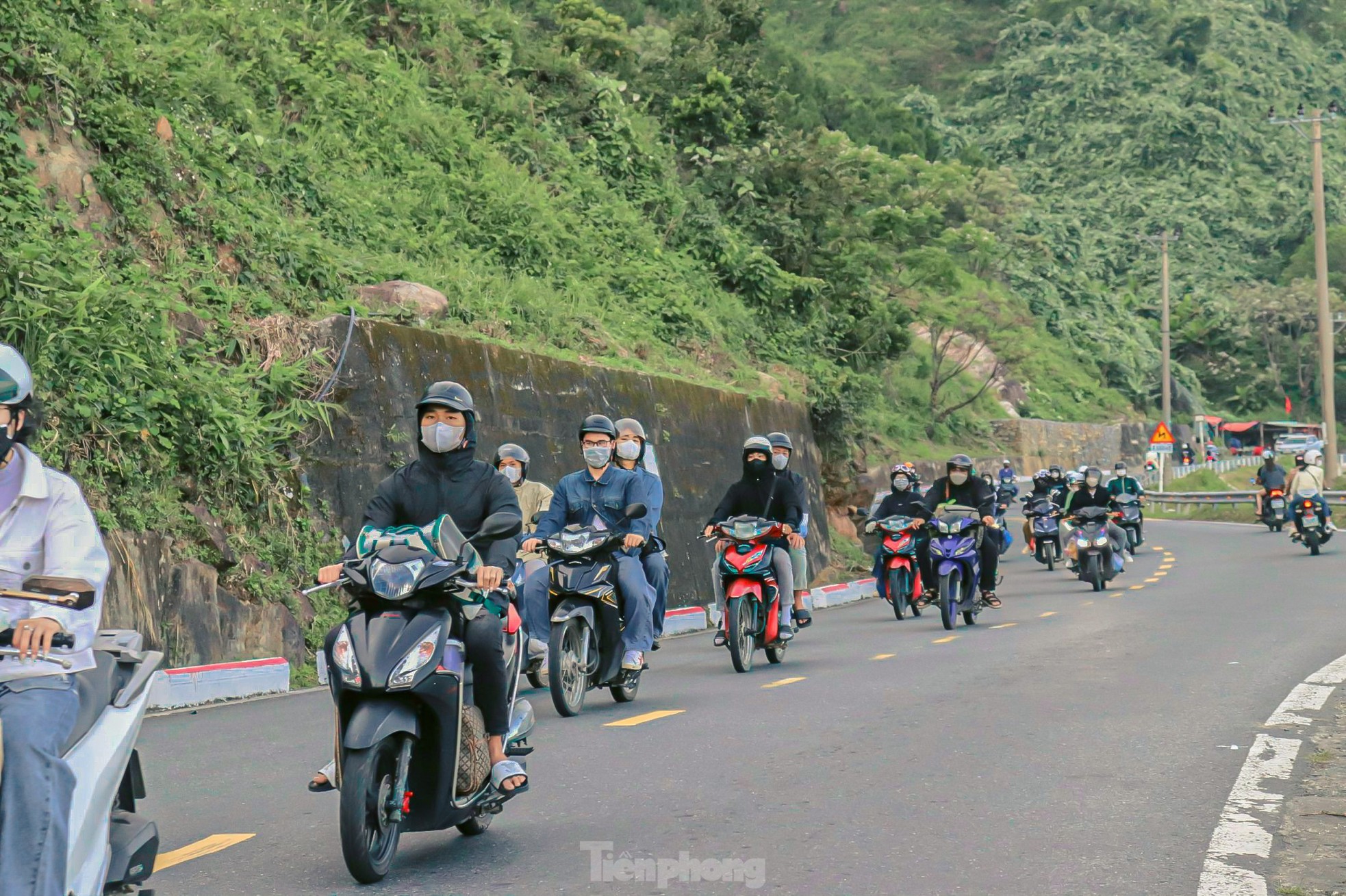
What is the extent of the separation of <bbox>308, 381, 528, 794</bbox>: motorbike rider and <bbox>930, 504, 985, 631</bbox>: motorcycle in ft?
37.5

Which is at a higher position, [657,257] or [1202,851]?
[657,257]

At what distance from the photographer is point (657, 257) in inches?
1179

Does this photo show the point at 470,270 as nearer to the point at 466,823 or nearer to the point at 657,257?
the point at 657,257

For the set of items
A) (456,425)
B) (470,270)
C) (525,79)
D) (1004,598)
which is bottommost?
(1004,598)

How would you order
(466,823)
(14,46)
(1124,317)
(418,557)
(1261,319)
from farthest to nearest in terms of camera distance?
(1261,319) → (1124,317) → (14,46) → (466,823) → (418,557)

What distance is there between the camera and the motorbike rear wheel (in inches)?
529

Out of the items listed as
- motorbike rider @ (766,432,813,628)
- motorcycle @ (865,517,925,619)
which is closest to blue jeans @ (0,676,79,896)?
motorbike rider @ (766,432,813,628)

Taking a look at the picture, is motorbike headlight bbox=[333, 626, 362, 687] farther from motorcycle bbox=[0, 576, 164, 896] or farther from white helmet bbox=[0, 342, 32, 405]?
white helmet bbox=[0, 342, 32, 405]

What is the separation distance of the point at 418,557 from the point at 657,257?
2422 cm

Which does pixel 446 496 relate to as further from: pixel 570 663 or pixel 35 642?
pixel 570 663

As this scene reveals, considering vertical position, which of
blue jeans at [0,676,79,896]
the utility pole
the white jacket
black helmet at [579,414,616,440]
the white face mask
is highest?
the utility pole

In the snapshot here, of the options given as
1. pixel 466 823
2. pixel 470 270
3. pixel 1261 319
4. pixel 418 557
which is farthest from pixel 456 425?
pixel 1261 319

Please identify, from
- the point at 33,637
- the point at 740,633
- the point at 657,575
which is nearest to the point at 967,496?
the point at 740,633

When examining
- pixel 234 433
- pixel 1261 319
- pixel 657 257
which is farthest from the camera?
pixel 1261 319
